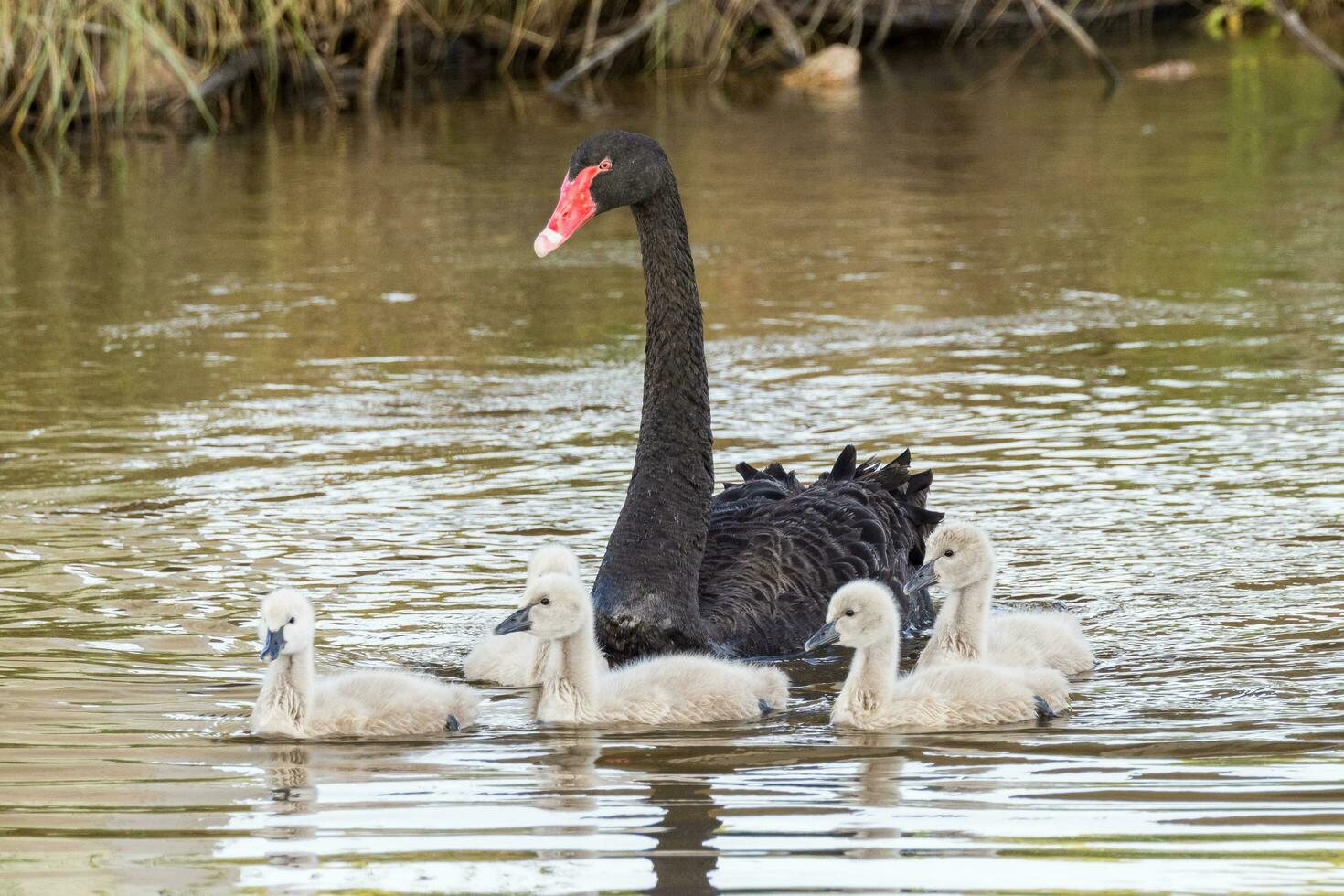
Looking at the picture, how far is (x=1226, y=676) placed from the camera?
227 inches

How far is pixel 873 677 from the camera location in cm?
527

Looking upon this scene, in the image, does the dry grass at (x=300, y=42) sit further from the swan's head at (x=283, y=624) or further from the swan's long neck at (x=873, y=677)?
the swan's long neck at (x=873, y=677)

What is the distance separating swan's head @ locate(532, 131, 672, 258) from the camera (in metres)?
5.96

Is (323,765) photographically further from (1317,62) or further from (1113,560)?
(1317,62)

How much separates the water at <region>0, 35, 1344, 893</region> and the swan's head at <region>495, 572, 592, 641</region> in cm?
28

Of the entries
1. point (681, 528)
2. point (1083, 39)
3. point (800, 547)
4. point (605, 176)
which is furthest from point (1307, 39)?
point (681, 528)

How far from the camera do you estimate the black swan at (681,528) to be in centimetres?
591

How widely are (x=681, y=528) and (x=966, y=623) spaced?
2.74 feet

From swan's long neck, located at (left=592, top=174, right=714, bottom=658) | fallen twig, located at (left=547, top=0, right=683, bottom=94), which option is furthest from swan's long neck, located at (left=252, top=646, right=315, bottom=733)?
fallen twig, located at (left=547, top=0, right=683, bottom=94)

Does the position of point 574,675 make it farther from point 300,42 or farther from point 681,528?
point 300,42

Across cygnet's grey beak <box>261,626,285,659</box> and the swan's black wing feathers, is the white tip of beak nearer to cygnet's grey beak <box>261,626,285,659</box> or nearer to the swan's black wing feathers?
the swan's black wing feathers

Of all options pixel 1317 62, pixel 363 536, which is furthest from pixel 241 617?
pixel 1317 62

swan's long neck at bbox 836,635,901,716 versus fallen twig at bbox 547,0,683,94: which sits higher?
fallen twig at bbox 547,0,683,94

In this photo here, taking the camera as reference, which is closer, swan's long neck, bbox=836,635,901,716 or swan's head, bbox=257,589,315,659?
swan's head, bbox=257,589,315,659
